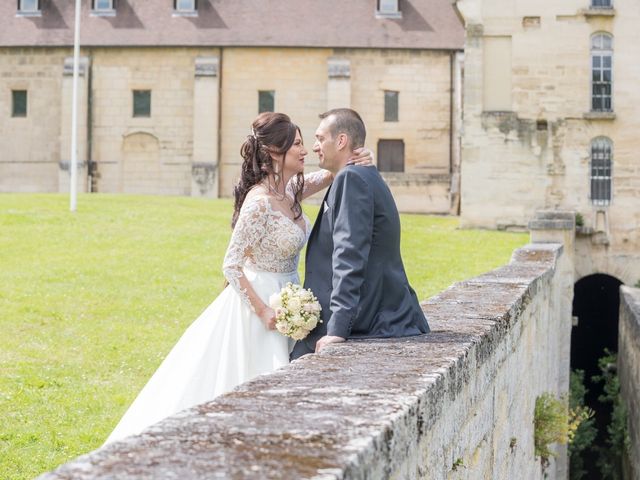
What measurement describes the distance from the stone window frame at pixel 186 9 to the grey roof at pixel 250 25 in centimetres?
17

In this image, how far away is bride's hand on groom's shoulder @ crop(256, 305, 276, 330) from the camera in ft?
18.4

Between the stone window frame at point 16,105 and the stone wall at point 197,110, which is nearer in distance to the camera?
the stone wall at point 197,110

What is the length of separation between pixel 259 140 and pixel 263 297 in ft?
2.89

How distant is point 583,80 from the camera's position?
103ft

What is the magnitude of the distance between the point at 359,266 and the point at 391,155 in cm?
3819

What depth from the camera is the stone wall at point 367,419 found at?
2576 mm

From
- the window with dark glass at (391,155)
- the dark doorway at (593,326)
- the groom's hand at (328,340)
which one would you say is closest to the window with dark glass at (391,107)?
the window with dark glass at (391,155)

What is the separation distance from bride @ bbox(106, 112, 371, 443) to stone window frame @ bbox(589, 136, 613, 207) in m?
26.5

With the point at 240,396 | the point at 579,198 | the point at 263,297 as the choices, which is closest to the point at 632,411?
the point at 263,297

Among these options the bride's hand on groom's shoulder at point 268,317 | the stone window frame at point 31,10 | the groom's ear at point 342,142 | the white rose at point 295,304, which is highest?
the stone window frame at point 31,10

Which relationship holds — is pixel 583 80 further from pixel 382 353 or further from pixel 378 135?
pixel 382 353

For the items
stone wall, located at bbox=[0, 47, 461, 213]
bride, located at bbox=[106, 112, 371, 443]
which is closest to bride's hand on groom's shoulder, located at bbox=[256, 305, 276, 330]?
bride, located at bbox=[106, 112, 371, 443]

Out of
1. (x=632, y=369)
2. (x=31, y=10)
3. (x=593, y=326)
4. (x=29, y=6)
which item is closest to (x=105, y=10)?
(x=31, y=10)

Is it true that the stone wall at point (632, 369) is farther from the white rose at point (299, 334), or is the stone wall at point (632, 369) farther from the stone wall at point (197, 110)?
the stone wall at point (197, 110)
